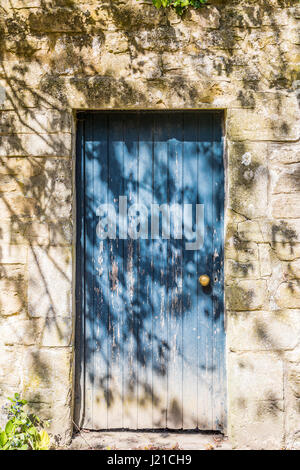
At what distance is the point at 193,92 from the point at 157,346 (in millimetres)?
1712

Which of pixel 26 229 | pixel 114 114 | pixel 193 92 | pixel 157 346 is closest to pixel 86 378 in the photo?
pixel 157 346

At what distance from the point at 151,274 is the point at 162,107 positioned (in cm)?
112

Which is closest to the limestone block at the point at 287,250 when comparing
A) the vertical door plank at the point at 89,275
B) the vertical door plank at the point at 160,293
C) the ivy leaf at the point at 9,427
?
the vertical door plank at the point at 160,293

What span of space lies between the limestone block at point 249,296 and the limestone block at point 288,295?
0.32 feet

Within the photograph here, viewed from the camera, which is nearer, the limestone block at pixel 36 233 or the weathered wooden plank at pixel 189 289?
the limestone block at pixel 36 233

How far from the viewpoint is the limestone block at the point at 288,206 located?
9.07 feet

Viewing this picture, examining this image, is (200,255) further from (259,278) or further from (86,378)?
(86,378)

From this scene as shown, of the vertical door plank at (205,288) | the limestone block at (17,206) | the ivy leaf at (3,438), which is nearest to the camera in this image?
the ivy leaf at (3,438)

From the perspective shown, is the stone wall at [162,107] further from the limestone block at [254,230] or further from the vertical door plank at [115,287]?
the vertical door plank at [115,287]

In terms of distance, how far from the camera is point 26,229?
2.80 meters

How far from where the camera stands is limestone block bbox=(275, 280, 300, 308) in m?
2.74

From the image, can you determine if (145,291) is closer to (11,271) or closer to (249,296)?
(249,296)

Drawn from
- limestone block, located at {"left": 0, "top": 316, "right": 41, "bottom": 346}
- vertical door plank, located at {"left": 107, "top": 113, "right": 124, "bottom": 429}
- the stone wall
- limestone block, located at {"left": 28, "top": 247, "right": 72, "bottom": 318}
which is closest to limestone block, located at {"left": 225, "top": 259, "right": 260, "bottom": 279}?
the stone wall

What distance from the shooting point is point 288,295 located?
275 cm
